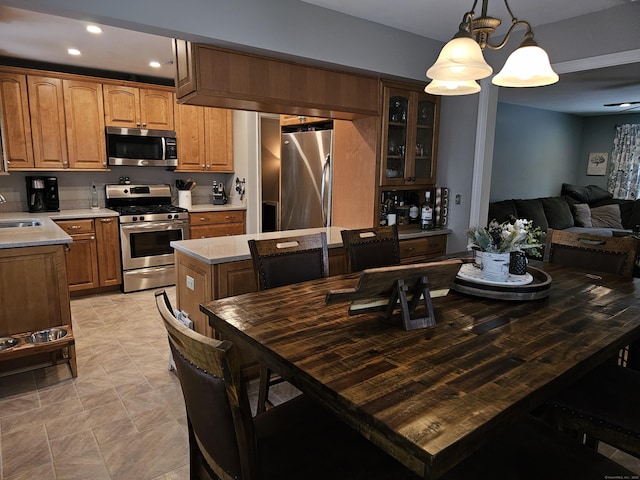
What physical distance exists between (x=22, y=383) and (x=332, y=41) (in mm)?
3060

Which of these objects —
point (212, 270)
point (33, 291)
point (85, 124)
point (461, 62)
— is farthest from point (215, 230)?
point (461, 62)

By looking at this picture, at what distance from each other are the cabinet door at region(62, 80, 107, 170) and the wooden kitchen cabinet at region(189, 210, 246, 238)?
119cm

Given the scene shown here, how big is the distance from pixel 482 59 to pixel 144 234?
3905 mm

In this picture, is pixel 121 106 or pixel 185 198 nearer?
pixel 121 106

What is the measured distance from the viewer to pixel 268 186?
20.0 ft

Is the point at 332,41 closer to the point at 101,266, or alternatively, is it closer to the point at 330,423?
the point at 330,423

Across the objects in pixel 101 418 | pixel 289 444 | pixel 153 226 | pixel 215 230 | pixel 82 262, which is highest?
pixel 153 226

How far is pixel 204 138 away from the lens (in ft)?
17.1

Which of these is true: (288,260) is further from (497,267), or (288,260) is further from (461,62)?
(461,62)

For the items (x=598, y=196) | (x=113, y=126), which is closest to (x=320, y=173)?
(x=113, y=126)

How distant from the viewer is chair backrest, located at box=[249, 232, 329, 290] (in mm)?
2039

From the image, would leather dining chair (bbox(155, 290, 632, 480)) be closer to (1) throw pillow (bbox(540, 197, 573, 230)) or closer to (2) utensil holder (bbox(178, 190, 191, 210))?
(2) utensil holder (bbox(178, 190, 191, 210))

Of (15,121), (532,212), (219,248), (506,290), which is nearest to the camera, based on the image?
(506,290)

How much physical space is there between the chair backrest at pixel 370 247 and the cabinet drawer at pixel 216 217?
295 cm
